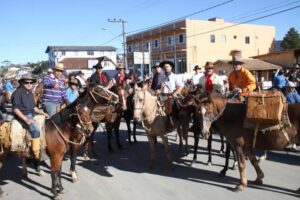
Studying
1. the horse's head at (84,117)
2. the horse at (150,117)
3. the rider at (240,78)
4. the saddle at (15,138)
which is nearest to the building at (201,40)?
the horse at (150,117)

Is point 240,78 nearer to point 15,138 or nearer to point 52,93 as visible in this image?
point 52,93

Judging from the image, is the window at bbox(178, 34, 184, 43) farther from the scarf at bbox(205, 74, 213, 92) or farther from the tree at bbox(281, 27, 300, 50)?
the scarf at bbox(205, 74, 213, 92)

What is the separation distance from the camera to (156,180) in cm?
668

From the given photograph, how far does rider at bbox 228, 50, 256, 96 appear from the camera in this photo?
6.87 meters

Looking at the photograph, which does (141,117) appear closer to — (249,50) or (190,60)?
(190,60)

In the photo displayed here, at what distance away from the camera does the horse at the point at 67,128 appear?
5840 millimetres

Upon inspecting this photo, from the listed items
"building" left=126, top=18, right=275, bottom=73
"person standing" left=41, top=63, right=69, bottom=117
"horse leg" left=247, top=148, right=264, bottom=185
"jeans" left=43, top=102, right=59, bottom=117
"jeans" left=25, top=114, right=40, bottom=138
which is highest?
"building" left=126, top=18, right=275, bottom=73

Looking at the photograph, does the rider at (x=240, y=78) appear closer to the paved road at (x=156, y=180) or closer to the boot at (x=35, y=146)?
the paved road at (x=156, y=180)

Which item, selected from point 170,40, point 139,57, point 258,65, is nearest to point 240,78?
point 258,65

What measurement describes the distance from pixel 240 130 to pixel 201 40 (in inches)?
1741

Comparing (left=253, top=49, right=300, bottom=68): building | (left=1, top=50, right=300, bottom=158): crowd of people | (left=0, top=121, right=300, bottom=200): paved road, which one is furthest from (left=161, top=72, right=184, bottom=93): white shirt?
(left=253, top=49, right=300, bottom=68): building

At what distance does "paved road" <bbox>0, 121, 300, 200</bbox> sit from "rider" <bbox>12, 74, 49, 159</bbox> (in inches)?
45.0


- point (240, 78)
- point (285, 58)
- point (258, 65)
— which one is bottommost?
point (240, 78)

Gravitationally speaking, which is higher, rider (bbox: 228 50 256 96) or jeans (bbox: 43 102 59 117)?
rider (bbox: 228 50 256 96)
